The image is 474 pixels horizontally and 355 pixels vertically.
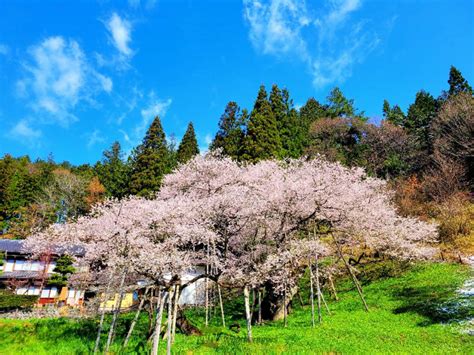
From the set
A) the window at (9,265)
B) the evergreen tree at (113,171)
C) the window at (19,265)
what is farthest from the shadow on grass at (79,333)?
the evergreen tree at (113,171)

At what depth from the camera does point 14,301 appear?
28156 millimetres

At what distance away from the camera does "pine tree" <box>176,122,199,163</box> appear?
4076 centimetres

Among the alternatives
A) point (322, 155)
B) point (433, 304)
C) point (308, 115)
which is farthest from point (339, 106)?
point (433, 304)

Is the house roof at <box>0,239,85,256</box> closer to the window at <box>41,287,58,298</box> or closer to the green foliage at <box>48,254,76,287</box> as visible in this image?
the green foliage at <box>48,254,76,287</box>

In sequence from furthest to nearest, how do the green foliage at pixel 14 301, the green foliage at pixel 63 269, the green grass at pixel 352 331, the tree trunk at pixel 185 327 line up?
the green foliage at pixel 63 269 < the green foliage at pixel 14 301 < the tree trunk at pixel 185 327 < the green grass at pixel 352 331

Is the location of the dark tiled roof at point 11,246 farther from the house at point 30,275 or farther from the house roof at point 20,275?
the house roof at point 20,275

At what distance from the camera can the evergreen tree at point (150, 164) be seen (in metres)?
34.9

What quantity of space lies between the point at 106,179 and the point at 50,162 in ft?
59.1

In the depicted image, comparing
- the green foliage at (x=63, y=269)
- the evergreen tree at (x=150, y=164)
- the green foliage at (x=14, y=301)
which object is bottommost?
the green foliage at (x=14, y=301)

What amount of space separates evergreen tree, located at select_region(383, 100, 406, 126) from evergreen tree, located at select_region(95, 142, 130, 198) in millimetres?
42764

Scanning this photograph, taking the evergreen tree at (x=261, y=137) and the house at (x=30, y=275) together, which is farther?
the house at (x=30, y=275)

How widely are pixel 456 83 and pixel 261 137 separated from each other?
3012 centimetres

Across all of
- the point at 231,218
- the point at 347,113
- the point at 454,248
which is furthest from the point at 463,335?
the point at 347,113

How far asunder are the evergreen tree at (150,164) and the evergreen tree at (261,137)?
35.4 ft
